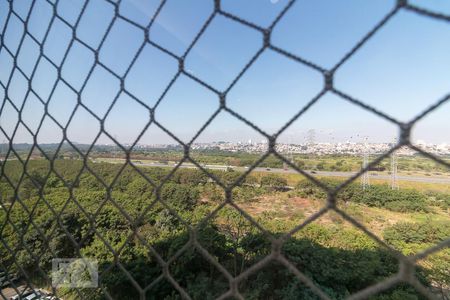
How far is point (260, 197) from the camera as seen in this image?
13469 millimetres

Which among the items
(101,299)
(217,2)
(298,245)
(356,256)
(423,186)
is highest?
(217,2)

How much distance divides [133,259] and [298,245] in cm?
259

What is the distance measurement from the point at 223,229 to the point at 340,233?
294cm

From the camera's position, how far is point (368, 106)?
0.26 meters

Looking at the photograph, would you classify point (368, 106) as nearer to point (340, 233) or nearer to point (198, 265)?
point (198, 265)

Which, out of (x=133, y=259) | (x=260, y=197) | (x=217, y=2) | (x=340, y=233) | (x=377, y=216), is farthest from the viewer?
(x=260, y=197)

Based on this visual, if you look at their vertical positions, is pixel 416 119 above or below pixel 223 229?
above

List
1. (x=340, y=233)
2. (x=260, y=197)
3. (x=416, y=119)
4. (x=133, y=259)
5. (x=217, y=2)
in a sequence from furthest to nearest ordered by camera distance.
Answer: (x=260, y=197)
(x=340, y=233)
(x=133, y=259)
(x=217, y=2)
(x=416, y=119)

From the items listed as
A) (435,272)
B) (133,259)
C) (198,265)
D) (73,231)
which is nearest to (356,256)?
(435,272)

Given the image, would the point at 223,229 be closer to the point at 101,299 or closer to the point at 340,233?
the point at 340,233

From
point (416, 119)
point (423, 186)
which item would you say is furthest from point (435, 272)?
point (423, 186)

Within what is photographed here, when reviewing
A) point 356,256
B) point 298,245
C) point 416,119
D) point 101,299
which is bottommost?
point 356,256

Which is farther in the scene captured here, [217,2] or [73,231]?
[73,231]

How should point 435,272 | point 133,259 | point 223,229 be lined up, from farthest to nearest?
1. point 223,229
2. point 133,259
3. point 435,272
